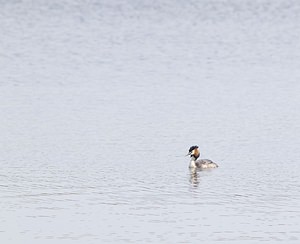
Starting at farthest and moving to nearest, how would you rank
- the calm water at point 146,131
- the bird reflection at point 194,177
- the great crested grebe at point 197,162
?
the great crested grebe at point 197,162
the bird reflection at point 194,177
the calm water at point 146,131

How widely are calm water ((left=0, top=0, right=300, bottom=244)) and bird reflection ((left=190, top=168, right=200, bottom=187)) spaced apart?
3 cm

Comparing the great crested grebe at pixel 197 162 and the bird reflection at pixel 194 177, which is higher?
the great crested grebe at pixel 197 162

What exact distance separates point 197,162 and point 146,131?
2.69 meters

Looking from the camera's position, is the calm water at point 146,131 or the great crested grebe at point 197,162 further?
the great crested grebe at point 197,162

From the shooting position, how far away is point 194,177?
17844mm

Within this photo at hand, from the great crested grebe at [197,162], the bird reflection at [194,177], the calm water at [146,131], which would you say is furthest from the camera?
the great crested grebe at [197,162]

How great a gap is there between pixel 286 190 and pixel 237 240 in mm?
2958

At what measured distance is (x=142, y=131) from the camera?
68.9ft

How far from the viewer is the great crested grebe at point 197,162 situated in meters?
18.2

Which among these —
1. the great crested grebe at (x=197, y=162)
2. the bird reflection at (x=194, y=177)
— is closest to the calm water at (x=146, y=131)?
the bird reflection at (x=194, y=177)

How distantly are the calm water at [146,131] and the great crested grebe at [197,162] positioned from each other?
6.6 inches

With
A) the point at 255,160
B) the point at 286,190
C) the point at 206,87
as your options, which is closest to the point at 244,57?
the point at 206,87

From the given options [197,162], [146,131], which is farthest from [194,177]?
[146,131]

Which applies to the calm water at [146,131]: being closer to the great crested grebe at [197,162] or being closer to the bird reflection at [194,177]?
the bird reflection at [194,177]
